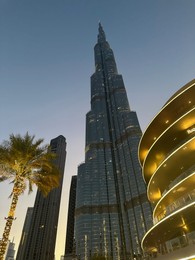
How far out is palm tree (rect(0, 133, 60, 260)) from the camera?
64.5ft

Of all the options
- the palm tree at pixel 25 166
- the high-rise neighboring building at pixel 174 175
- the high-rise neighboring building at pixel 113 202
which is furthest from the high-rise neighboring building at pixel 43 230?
the palm tree at pixel 25 166

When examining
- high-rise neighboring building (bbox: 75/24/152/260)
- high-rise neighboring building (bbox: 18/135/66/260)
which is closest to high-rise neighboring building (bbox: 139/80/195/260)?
high-rise neighboring building (bbox: 75/24/152/260)

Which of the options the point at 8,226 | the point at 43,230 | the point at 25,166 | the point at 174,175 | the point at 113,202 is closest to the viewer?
the point at 8,226

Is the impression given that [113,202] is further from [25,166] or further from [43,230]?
[25,166]

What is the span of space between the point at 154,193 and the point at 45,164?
74.7 feet

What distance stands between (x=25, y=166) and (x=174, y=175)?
2074 centimetres

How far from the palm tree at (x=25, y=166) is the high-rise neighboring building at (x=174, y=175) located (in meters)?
13.2

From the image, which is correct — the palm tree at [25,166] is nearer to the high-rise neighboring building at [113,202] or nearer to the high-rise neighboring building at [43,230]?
the high-rise neighboring building at [113,202]

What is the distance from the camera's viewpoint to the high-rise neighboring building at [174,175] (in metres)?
20.8

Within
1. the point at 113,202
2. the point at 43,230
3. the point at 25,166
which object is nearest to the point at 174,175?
the point at 25,166

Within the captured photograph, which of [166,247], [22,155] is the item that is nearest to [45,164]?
[22,155]

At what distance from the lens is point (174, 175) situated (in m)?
30.3

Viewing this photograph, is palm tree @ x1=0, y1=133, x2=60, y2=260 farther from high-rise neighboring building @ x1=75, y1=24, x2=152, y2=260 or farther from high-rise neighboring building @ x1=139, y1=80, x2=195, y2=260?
high-rise neighboring building @ x1=75, y1=24, x2=152, y2=260

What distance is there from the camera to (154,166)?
1383 inches
